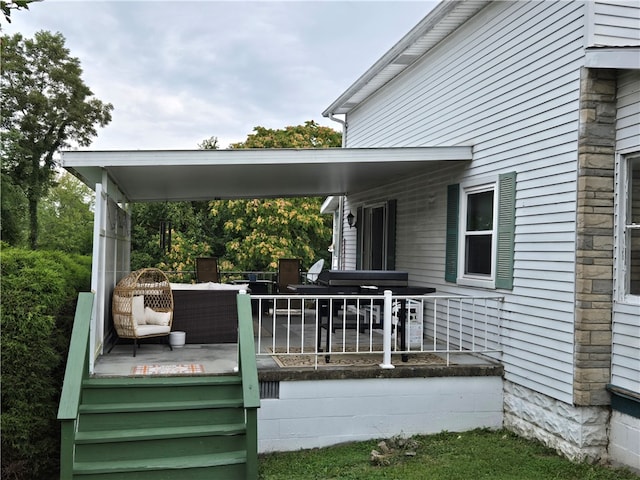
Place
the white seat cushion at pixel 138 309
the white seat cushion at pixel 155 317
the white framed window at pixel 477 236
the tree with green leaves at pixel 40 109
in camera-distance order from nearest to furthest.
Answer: the white framed window at pixel 477 236, the white seat cushion at pixel 138 309, the white seat cushion at pixel 155 317, the tree with green leaves at pixel 40 109

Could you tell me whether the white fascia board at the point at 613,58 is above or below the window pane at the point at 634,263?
above

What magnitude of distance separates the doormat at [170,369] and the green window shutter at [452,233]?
10.8 ft

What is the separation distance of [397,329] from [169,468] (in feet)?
10.6

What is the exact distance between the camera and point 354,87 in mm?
11086

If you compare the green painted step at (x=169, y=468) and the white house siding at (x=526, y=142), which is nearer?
the green painted step at (x=169, y=468)

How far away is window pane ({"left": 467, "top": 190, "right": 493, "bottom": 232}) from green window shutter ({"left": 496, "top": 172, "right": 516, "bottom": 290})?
44 centimetres

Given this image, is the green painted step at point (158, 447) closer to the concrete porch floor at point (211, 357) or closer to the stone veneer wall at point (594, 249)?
the concrete porch floor at point (211, 357)

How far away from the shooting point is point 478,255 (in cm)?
725

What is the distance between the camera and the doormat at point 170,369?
5.86 m

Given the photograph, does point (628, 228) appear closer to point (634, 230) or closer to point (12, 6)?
point (634, 230)

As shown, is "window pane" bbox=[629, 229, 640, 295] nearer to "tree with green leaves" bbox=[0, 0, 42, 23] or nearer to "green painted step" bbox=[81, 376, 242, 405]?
"green painted step" bbox=[81, 376, 242, 405]

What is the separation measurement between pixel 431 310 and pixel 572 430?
3.24 metres

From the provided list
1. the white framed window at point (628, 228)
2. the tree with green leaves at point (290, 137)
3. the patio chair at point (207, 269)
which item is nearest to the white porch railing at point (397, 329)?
the white framed window at point (628, 228)

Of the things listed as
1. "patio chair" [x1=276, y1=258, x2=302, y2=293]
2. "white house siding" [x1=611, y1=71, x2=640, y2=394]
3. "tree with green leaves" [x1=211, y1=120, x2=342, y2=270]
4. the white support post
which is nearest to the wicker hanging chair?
the white support post
